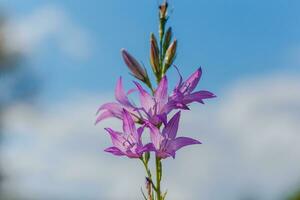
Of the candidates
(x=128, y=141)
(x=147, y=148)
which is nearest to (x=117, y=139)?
(x=128, y=141)

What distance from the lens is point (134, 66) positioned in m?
2.67

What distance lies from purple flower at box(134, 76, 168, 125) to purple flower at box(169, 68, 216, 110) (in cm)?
3

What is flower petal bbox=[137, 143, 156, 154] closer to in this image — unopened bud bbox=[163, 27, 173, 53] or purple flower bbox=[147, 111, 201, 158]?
purple flower bbox=[147, 111, 201, 158]

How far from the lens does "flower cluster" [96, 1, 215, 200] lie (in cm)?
247

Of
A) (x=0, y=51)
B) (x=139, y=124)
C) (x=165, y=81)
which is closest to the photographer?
(x=165, y=81)

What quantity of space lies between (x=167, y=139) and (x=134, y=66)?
33 cm

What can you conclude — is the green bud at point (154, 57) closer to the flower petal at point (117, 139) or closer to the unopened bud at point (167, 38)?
the unopened bud at point (167, 38)

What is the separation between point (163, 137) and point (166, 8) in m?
0.54

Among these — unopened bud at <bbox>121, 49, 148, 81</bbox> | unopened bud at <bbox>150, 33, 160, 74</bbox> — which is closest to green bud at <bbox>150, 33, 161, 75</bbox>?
unopened bud at <bbox>150, 33, 160, 74</bbox>

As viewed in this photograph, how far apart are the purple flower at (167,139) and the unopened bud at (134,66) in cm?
22

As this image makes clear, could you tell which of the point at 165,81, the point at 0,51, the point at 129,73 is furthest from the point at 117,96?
the point at 0,51

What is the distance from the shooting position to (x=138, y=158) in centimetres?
258

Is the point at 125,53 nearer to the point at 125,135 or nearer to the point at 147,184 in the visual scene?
the point at 125,135

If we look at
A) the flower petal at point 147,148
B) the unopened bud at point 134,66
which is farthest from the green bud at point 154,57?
the flower petal at point 147,148
